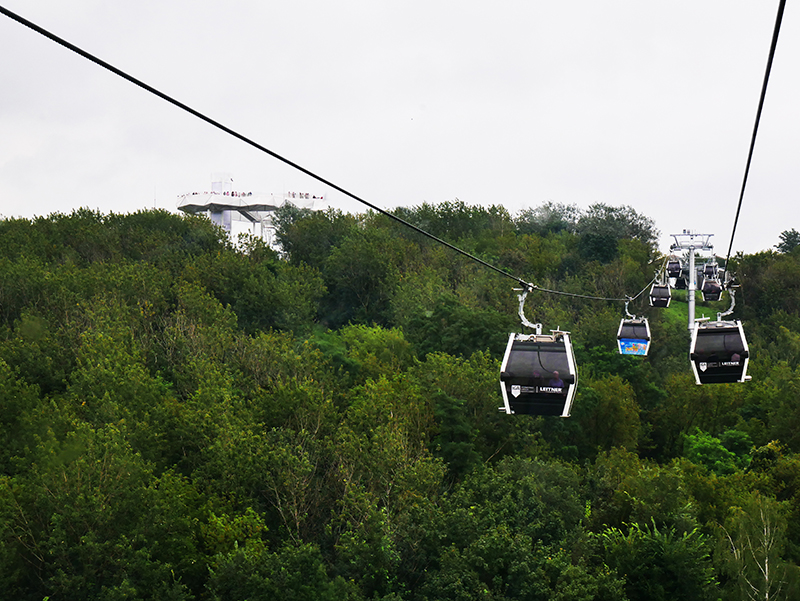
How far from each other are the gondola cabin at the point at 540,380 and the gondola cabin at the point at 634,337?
19.3 m

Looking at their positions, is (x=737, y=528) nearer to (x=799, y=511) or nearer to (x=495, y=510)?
(x=799, y=511)

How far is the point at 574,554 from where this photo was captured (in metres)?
31.6

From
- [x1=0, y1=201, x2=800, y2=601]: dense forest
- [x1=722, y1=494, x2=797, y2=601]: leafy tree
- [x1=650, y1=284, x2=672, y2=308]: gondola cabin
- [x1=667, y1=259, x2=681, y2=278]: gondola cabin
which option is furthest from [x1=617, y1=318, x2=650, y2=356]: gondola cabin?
[x1=667, y1=259, x2=681, y2=278]: gondola cabin

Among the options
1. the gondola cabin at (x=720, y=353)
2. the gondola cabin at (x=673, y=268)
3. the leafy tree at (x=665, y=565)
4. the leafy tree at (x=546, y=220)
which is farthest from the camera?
the leafy tree at (x=546, y=220)

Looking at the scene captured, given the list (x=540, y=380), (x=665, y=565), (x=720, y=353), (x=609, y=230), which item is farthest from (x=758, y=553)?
(x=609, y=230)

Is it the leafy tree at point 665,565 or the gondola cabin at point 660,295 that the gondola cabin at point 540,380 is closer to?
the leafy tree at point 665,565

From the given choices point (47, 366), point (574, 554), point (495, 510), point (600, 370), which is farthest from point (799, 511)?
point (47, 366)

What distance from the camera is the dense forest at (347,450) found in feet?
98.5

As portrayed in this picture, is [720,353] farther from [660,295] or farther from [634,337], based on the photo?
[660,295]

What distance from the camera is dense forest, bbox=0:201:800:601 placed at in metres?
30.0

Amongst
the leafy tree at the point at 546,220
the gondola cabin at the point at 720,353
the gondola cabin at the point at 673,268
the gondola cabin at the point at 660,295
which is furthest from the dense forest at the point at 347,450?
the leafy tree at the point at 546,220

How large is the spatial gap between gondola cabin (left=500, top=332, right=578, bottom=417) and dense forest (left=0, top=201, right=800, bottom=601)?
1370cm

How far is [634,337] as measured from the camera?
33.9 m

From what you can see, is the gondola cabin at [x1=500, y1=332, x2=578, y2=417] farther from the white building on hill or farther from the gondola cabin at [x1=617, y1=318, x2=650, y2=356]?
the white building on hill
